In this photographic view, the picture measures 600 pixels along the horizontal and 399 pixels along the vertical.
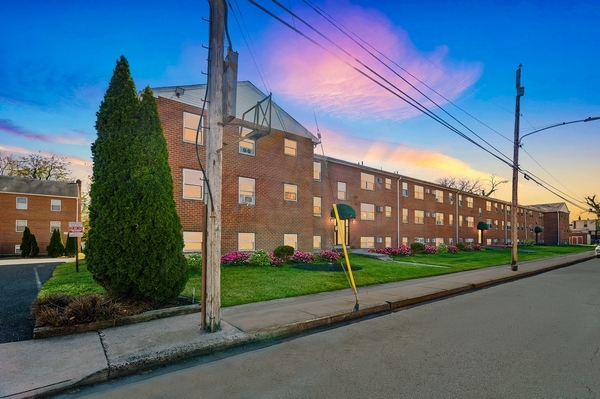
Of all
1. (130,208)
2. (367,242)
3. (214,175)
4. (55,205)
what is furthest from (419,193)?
(55,205)

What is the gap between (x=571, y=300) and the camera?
944 centimetres

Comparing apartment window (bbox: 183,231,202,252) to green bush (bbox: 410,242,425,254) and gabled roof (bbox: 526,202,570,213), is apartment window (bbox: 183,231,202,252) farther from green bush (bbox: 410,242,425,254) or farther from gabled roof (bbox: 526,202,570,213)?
gabled roof (bbox: 526,202,570,213)

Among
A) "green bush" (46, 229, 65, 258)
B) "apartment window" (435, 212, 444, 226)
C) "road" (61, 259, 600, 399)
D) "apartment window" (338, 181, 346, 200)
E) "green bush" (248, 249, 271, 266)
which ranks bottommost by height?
"green bush" (46, 229, 65, 258)

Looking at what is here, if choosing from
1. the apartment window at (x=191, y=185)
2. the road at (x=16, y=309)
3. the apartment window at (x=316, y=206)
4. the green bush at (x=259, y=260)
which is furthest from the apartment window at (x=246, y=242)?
the road at (x=16, y=309)

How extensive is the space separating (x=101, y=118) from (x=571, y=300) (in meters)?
13.0

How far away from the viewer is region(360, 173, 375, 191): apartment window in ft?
92.5

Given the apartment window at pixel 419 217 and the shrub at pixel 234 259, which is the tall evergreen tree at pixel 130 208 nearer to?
the shrub at pixel 234 259

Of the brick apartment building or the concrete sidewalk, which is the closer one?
the concrete sidewalk

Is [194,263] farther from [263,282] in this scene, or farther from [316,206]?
[316,206]

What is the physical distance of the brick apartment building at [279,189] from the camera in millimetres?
16016

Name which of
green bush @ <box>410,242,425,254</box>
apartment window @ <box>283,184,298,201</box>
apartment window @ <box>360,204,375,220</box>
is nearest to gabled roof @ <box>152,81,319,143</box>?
apartment window @ <box>283,184,298,201</box>

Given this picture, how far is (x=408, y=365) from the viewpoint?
4586 mm

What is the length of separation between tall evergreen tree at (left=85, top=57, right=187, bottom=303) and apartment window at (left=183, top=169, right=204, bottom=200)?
887cm

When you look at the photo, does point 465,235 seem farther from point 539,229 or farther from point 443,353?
point 443,353
